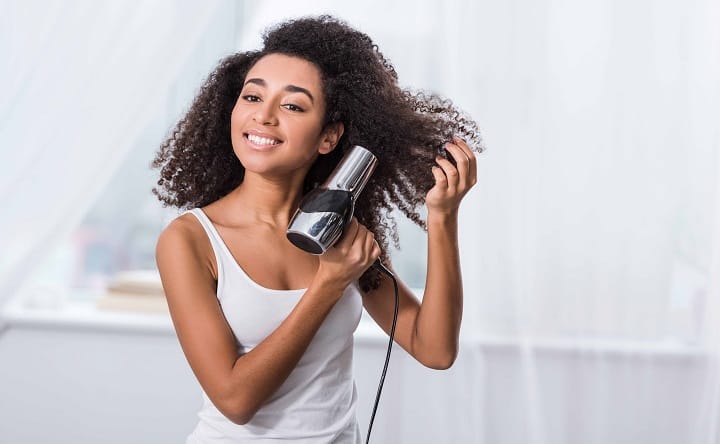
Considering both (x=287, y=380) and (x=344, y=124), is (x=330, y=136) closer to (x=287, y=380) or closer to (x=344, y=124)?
(x=344, y=124)

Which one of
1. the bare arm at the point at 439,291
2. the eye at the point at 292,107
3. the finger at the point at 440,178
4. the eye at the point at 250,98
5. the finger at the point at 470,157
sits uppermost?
the eye at the point at 250,98

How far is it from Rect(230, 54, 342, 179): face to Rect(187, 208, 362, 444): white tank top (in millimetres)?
130

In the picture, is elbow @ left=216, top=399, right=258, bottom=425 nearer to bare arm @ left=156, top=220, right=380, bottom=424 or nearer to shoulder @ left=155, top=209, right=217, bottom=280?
bare arm @ left=156, top=220, right=380, bottom=424

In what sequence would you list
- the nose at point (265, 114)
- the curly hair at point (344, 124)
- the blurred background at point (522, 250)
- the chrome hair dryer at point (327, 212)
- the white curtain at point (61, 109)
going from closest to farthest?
the chrome hair dryer at point (327, 212) → the nose at point (265, 114) → the curly hair at point (344, 124) → the white curtain at point (61, 109) → the blurred background at point (522, 250)

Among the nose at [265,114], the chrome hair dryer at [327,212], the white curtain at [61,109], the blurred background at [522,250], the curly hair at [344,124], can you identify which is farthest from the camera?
the blurred background at [522,250]

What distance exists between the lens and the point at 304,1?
2.54m

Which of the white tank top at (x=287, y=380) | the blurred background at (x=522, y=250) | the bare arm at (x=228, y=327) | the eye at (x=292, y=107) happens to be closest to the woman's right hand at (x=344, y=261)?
the bare arm at (x=228, y=327)

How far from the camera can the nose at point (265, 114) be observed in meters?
1.27

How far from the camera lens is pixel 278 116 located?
1297 mm

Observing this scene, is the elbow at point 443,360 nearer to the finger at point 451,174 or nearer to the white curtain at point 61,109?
the finger at point 451,174

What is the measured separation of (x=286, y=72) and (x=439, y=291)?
16.8 inches

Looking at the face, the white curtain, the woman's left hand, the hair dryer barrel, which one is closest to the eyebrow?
the face

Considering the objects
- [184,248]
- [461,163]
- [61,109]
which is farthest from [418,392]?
[184,248]

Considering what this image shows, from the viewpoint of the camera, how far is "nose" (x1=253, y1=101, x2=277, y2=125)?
127 centimetres
